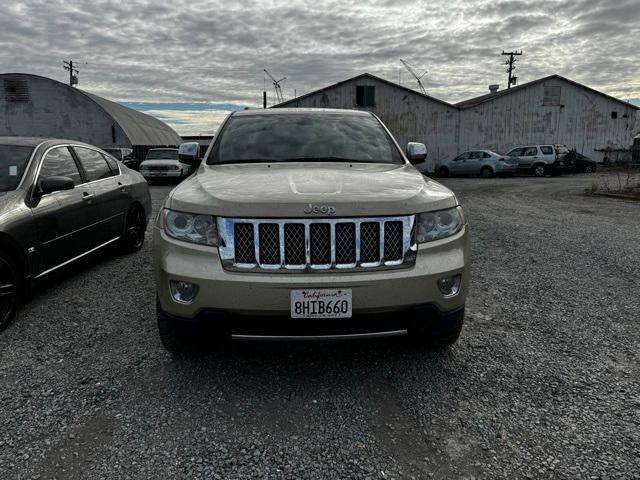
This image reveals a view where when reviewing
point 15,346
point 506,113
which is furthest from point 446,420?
point 506,113

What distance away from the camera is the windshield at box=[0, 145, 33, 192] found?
13.2ft

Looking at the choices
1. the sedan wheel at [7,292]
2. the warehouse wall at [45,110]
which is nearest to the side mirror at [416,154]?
the sedan wheel at [7,292]

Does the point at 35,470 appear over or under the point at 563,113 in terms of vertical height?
under

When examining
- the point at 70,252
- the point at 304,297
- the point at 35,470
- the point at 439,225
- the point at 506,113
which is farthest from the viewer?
the point at 506,113

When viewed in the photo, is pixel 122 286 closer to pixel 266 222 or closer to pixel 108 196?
pixel 108 196

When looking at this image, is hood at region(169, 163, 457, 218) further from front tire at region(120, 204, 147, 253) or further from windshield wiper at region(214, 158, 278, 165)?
front tire at region(120, 204, 147, 253)

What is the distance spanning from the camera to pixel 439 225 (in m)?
2.70

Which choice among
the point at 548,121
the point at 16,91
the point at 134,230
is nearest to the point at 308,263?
the point at 134,230

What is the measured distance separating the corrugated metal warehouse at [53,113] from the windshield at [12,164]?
83.4ft

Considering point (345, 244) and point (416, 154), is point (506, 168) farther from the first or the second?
point (345, 244)

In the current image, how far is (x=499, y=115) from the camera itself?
30188 millimetres

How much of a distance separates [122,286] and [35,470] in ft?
9.37

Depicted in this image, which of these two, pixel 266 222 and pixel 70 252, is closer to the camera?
pixel 266 222

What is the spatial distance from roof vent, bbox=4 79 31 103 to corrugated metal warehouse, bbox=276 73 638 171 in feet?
50.5
